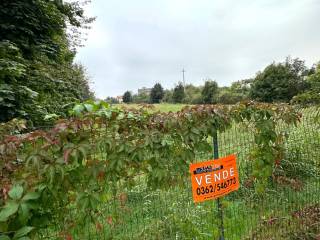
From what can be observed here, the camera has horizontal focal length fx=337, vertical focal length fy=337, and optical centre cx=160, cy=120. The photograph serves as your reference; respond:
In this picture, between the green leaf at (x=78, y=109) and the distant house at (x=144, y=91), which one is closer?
the green leaf at (x=78, y=109)

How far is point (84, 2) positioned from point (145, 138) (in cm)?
1019

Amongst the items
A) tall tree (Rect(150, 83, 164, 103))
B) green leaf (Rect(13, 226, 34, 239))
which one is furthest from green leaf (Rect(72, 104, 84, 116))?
tall tree (Rect(150, 83, 164, 103))

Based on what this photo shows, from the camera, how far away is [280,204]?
4.23 metres

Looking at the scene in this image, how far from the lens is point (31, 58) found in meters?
7.40

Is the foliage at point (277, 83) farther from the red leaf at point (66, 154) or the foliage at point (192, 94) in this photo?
the red leaf at point (66, 154)

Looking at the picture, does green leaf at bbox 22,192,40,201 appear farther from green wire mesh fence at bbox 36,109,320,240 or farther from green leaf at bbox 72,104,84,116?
green wire mesh fence at bbox 36,109,320,240

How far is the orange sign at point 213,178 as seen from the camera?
2.73 m

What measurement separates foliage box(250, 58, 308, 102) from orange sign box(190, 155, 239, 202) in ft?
79.7

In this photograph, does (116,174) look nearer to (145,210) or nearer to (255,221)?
(145,210)

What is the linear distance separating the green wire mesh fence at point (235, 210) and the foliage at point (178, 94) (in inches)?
1345

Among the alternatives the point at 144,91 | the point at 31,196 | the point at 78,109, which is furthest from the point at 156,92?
the point at 31,196

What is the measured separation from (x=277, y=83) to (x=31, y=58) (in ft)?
77.5

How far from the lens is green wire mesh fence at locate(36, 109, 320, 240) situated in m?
3.45

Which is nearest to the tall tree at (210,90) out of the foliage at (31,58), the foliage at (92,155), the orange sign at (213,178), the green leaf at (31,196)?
the foliage at (31,58)
